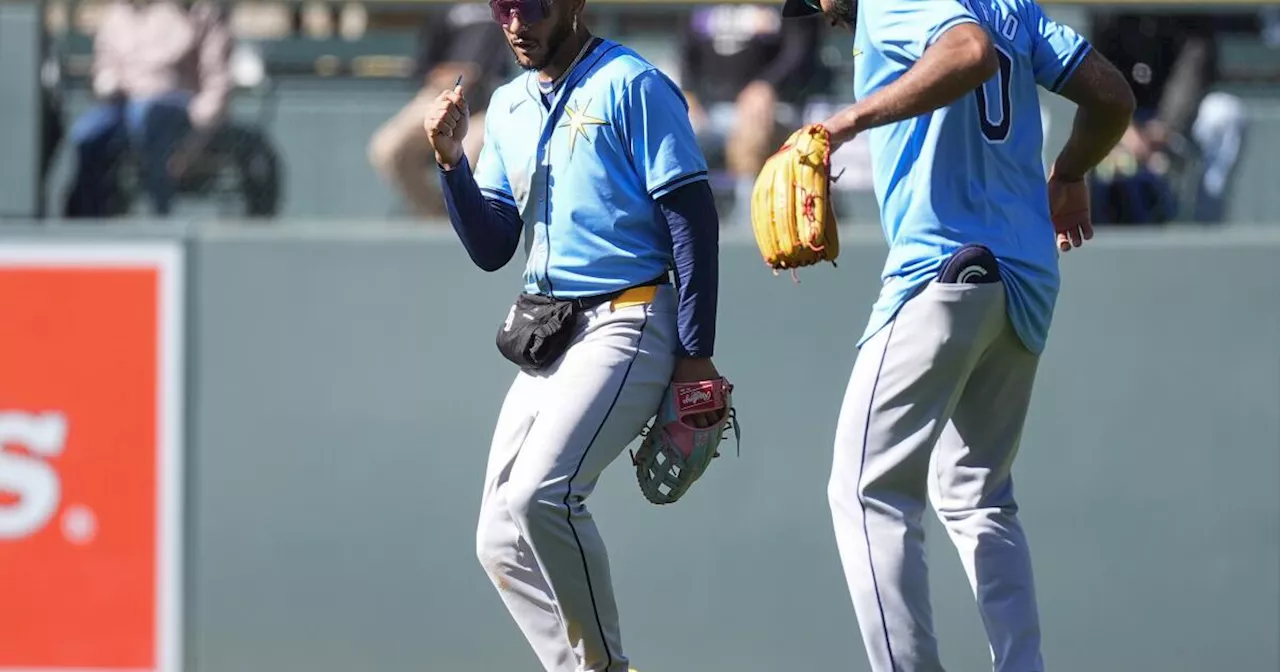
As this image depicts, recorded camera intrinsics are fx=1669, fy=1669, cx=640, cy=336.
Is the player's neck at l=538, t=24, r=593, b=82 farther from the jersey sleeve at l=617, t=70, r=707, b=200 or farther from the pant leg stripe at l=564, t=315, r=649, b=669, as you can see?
the pant leg stripe at l=564, t=315, r=649, b=669

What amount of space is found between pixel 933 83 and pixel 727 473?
7.70 ft

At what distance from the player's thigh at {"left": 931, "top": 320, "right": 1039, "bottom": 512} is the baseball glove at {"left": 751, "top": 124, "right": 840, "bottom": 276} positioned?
1.65ft

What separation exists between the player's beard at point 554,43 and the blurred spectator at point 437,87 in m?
1.66

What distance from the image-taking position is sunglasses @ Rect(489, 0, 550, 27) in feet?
12.6

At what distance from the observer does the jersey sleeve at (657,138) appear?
12.5 ft

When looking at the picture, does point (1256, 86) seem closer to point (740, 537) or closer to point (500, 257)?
point (740, 537)

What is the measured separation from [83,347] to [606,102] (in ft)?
8.04

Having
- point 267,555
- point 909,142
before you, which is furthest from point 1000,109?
point 267,555

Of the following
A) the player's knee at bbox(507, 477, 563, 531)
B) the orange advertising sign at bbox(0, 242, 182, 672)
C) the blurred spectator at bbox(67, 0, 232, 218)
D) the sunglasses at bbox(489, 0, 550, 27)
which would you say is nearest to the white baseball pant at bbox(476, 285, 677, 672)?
the player's knee at bbox(507, 477, 563, 531)

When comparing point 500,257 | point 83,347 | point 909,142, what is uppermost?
point 909,142

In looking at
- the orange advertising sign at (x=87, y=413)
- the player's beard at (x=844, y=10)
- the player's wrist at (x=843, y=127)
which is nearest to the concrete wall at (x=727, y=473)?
the orange advertising sign at (x=87, y=413)

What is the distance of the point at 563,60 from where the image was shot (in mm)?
3982

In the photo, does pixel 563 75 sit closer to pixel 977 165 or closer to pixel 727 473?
pixel 977 165

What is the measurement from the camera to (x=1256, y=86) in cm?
568
